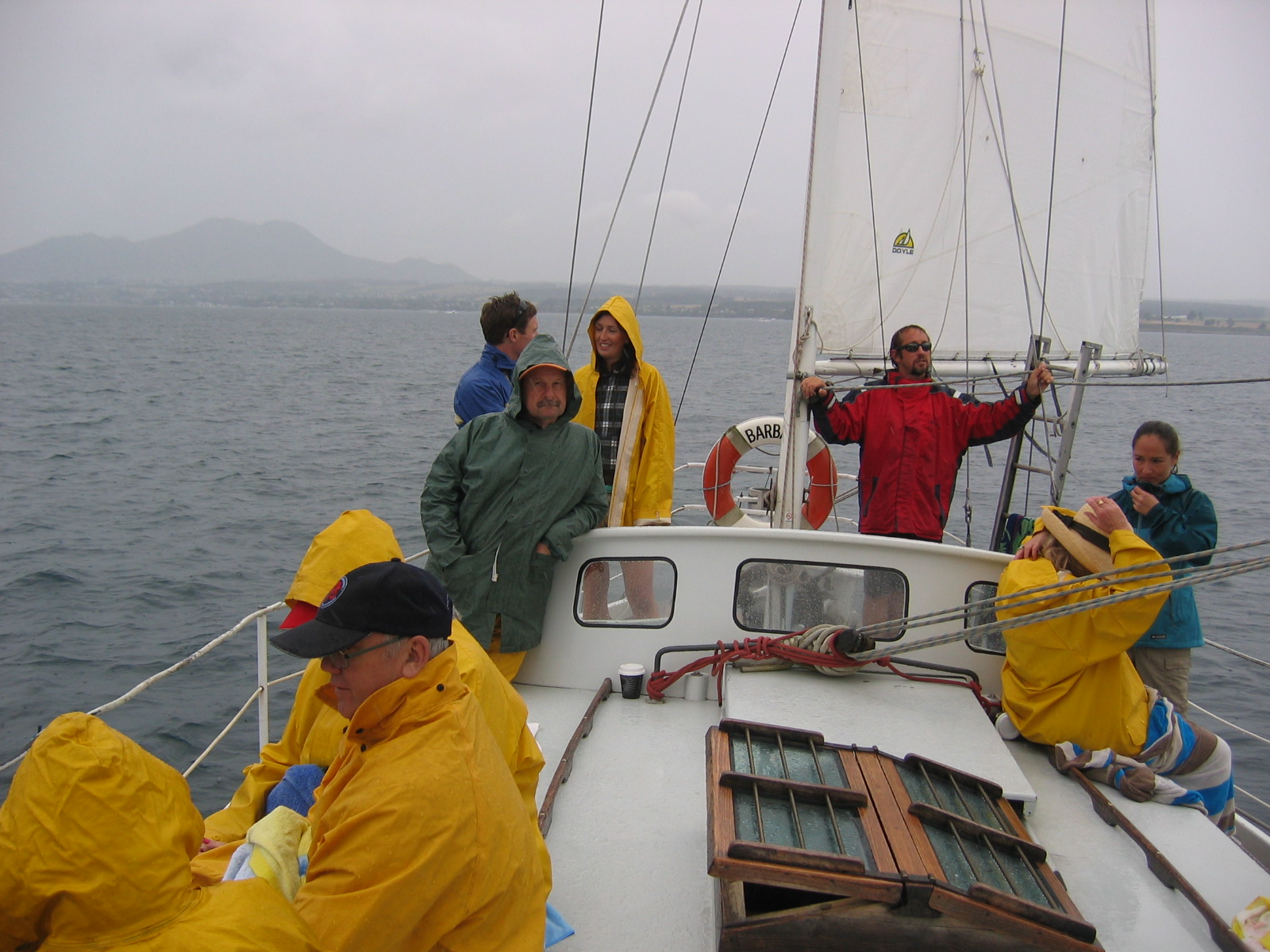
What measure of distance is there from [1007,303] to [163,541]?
13.6 meters

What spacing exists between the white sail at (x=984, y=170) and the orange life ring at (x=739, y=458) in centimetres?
120

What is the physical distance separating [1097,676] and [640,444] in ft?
8.40

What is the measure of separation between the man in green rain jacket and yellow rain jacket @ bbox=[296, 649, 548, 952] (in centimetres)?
224

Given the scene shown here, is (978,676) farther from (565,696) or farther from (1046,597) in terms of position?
(565,696)

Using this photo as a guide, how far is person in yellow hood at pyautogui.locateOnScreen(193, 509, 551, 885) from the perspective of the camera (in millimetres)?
2537

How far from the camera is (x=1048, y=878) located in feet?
9.13

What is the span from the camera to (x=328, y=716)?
294cm

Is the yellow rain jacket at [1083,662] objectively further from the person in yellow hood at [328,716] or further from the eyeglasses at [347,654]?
the eyeglasses at [347,654]

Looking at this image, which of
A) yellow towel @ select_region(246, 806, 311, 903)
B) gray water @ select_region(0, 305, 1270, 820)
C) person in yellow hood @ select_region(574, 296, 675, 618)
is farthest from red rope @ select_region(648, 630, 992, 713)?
gray water @ select_region(0, 305, 1270, 820)

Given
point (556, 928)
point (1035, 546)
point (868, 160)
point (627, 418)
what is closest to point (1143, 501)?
point (1035, 546)

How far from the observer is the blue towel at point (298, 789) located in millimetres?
2848

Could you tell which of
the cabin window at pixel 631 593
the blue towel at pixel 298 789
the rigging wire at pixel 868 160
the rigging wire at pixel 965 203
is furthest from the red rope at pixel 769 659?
the rigging wire at pixel 868 160

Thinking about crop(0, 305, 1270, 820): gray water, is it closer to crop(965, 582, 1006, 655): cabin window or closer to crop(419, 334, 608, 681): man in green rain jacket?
crop(419, 334, 608, 681): man in green rain jacket

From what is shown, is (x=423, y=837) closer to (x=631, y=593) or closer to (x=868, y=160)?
(x=631, y=593)
